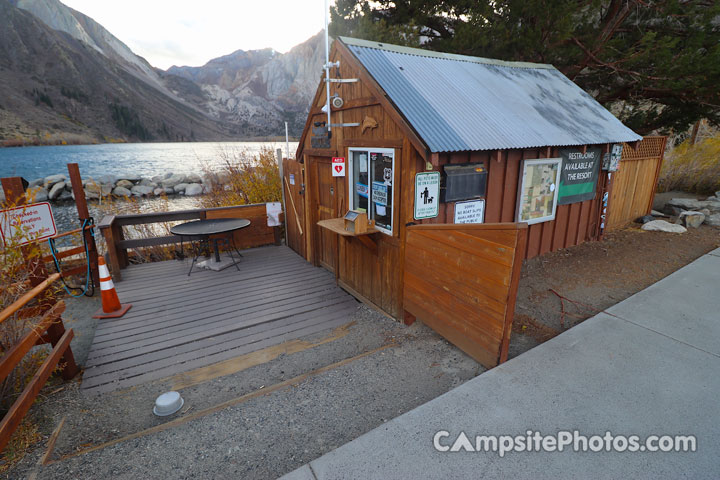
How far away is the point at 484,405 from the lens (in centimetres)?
304

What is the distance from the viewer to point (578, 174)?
278 inches

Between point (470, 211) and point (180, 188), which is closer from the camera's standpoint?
point (470, 211)

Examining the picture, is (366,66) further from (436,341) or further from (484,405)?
(484,405)

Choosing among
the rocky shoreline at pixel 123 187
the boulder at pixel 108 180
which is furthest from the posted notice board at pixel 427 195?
the boulder at pixel 108 180

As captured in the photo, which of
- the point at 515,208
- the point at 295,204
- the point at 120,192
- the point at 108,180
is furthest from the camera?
the point at 108,180

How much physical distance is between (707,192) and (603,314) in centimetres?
1247

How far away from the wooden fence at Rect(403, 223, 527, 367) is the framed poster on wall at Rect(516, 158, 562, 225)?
8.84 ft

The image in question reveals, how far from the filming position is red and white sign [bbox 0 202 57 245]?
400cm

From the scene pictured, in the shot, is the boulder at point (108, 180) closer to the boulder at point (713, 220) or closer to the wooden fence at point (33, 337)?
the wooden fence at point (33, 337)

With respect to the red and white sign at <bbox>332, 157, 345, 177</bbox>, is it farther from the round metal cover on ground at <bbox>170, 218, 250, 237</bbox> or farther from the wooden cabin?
the round metal cover on ground at <bbox>170, 218, 250, 237</bbox>

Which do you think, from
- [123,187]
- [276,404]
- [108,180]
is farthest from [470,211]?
[108,180]

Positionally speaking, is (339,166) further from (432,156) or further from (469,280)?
(469,280)

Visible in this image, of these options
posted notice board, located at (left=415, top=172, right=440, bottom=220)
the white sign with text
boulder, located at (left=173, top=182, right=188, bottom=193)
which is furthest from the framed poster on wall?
boulder, located at (left=173, top=182, right=188, bottom=193)

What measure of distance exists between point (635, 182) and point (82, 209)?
42.8 ft
